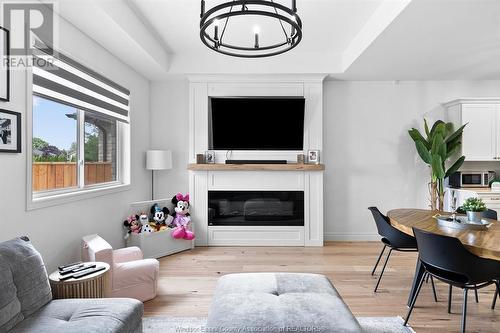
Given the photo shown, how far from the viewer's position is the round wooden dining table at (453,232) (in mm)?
1715

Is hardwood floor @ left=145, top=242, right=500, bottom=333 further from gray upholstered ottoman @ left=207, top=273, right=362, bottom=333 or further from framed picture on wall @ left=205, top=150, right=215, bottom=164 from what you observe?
framed picture on wall @ left=205, top=150, right=215, bottom=164

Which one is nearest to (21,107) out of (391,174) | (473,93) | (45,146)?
(45,146)

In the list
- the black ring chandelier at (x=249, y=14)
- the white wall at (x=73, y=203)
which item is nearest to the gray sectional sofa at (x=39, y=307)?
the white wall at (x=73, y=203)

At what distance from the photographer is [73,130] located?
2896 millimetres

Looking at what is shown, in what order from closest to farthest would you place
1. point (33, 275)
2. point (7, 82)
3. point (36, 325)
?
point (36, 325), point (33, 275), point (7, 82)

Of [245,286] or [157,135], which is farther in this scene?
[157,135]

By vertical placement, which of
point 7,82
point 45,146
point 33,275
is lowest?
point 33,275

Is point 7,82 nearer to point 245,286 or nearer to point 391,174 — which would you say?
point 245,286

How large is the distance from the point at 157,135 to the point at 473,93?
4.96m

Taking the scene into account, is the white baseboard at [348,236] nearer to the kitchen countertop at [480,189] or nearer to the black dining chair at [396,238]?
the kitchen countertop at [480,189]

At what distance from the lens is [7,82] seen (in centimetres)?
195

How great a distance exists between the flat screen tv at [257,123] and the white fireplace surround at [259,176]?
0.12 meters

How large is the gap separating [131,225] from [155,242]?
0.37m

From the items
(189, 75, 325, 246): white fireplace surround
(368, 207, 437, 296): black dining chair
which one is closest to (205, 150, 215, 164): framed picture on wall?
(189, 75, 325, 246): white fireplace surround
